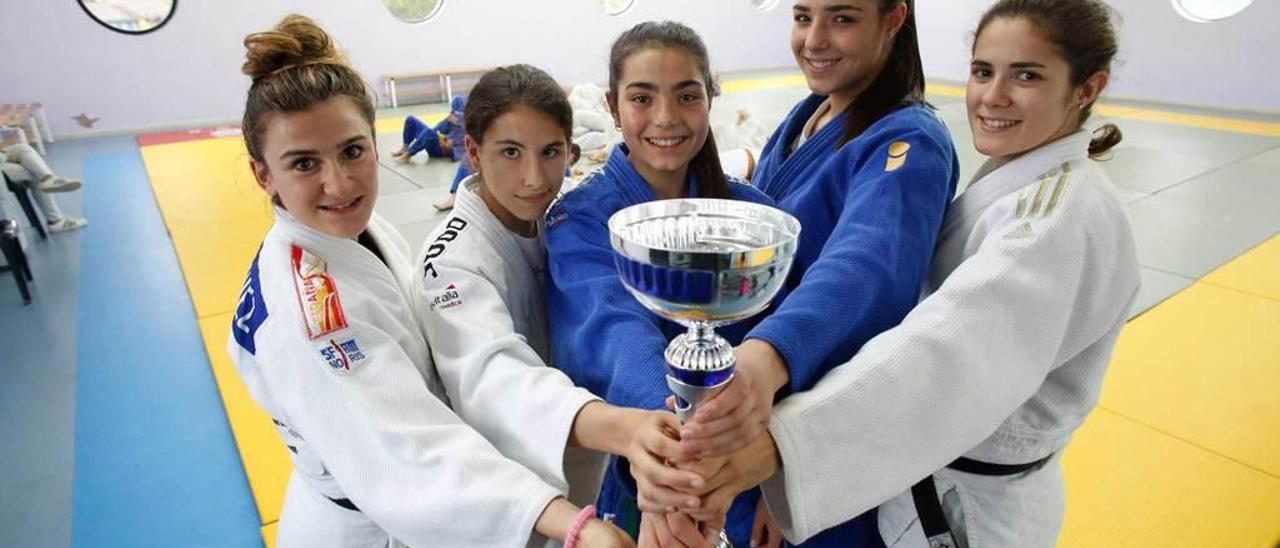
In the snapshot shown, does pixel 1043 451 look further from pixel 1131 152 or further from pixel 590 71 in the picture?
pixel 590 71

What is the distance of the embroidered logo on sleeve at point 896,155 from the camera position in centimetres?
128

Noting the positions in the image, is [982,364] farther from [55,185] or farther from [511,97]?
[55,185]

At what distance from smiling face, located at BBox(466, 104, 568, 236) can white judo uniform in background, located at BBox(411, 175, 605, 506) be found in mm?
57

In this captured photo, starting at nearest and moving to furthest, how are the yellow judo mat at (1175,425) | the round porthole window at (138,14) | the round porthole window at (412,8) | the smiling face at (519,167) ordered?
the smiling face at (519,167) → the yellow judo mat at (1175,425) → the round porthole window at (138,14) → the round porthole window at (412,8)

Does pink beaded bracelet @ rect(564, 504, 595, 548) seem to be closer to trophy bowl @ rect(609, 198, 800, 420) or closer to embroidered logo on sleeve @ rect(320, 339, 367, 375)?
trophy bowl @ rect(609, 198, 800, 420)

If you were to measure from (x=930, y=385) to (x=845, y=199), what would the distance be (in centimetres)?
46

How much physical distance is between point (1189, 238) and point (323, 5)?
437 inches

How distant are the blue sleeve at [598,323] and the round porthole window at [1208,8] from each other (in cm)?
1251

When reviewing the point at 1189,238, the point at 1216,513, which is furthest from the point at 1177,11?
the point at 1216,513

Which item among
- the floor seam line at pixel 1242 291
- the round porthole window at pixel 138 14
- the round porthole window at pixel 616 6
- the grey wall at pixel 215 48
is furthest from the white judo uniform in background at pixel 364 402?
the round porthole window at pixel 616 6

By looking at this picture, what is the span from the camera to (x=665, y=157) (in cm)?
150

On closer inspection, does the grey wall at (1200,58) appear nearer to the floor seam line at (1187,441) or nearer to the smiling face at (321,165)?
the floor seam line at (1187,441)

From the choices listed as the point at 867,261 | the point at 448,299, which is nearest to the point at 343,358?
the point at 448,299

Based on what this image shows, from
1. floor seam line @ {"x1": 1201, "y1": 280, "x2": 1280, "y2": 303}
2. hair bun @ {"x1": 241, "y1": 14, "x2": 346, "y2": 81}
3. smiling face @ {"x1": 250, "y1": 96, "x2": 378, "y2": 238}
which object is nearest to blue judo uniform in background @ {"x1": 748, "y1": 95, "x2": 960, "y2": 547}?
smiling face @ {"x1": 250, "y1": 96, "x2": 378, "y2": 238}
